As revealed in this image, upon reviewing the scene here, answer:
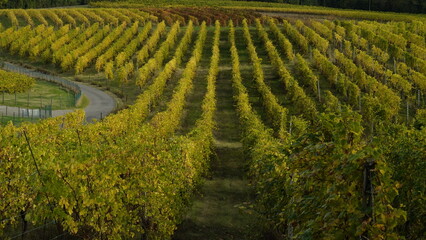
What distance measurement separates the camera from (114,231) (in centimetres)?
1521

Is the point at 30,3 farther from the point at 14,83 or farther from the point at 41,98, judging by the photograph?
the point at 41,98

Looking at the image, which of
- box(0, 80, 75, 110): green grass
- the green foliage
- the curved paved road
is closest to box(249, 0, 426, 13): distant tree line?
the curved paved road

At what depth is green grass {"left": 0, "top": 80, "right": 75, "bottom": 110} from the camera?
48.6m

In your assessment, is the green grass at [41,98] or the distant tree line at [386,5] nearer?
the green grass at [41,98]

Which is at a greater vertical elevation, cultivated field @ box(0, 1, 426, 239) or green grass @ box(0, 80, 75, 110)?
cultivated field @ box(0, 1, 426, 239)

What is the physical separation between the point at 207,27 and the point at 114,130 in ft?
233

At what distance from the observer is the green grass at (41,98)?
48.6 metres

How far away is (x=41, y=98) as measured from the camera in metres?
51.8

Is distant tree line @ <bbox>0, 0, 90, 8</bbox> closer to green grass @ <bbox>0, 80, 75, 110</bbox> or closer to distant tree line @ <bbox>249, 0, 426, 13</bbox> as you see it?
green grass @ <bbox>0, 80, 75, 110</bbox>

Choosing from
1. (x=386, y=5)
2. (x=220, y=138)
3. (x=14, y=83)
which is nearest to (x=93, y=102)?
(x=14, y=83)

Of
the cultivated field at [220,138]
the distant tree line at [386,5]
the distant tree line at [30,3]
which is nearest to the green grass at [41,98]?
the cultivated field at [220,138]

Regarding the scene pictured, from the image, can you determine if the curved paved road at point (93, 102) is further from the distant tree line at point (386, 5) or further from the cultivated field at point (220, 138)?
the distant tree line at point (386, 5)

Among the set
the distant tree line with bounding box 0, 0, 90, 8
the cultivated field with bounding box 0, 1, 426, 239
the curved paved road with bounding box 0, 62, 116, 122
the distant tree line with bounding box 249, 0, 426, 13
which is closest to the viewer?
the cultivated field with bounding box 0, 1, 426, 239

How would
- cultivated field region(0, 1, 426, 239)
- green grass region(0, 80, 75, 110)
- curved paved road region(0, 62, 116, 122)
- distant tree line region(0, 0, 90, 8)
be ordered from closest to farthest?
cultivated field region(0, 1, 426, 239) < curved paved road region(0, 62, 116, 122) < green grass region(0, 80, 75, 110) < distant tree line region(0, 0, 90, 8)
